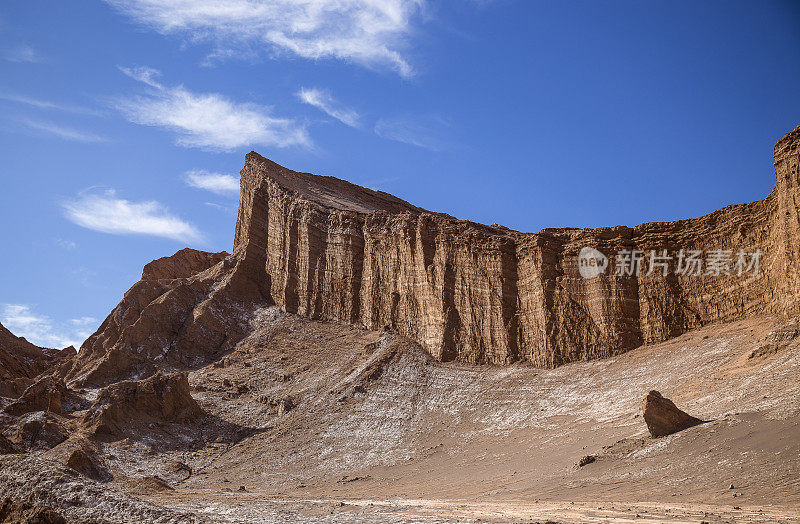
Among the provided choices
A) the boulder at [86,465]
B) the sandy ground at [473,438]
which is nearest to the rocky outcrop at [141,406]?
the sandy ground at [473,438]

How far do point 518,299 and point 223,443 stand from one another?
64.9 feet

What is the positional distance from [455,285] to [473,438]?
13.6 metres

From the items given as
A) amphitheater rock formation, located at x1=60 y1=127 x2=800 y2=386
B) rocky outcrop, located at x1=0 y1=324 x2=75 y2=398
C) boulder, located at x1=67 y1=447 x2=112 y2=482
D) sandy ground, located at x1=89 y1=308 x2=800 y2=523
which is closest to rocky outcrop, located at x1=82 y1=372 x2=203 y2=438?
sandy ground, located at x1=89 y1=308 x2=800 y2=523

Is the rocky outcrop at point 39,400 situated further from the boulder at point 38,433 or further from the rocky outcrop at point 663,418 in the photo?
the rocky outcrop at point 663,418

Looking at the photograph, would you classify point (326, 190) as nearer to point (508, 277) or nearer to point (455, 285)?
point (455, 285)

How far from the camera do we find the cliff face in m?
36.2

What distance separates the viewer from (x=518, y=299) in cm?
4438

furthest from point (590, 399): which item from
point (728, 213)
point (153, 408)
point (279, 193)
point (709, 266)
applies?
point (279, 193)

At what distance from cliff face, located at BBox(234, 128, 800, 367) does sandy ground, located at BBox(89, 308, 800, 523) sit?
62.1 inches

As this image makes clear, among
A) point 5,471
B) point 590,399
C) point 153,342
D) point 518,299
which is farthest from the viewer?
point 153,342

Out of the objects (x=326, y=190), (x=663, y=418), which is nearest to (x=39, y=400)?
(x=663, y=418)

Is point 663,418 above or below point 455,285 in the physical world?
below

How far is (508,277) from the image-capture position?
4494 cm

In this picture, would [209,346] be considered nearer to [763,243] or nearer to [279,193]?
[279,193]
